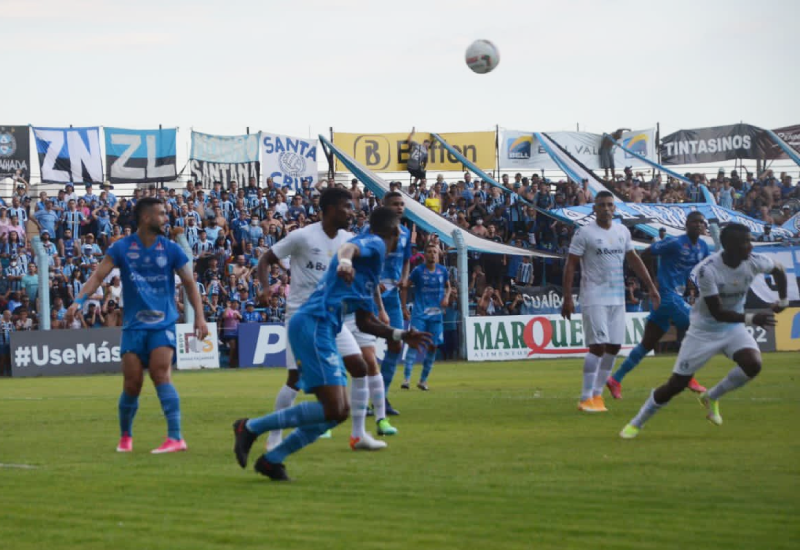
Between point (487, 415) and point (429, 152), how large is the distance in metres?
29.2

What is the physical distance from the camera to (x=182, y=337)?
28359 millimetres

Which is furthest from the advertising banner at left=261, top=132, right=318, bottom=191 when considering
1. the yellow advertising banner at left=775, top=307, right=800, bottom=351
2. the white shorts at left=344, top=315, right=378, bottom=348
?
the white shorts at left=344, top=315, right=378, bottom=348

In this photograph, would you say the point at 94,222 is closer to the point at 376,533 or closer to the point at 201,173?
the point at 201,173

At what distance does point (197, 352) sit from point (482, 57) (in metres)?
9.97

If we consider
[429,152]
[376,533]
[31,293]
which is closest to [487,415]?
[376,533]

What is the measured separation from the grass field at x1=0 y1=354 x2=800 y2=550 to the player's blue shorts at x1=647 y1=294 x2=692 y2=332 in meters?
1.52

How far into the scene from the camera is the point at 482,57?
28031 mm

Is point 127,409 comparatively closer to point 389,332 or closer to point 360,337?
point 360,337

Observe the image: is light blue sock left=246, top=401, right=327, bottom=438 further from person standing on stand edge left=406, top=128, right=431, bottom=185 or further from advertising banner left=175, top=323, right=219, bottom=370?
person standing on stand edge left=406, top=128, right=431, bottom=185

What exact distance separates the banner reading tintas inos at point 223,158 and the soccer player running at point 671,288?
2377 cm

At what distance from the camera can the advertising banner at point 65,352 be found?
89.9 feet

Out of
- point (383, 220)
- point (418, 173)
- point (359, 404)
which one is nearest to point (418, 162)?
point (418, 173)

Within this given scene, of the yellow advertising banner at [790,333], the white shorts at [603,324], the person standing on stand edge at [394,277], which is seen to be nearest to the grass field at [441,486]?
the person standing on stand edge at [394,277]

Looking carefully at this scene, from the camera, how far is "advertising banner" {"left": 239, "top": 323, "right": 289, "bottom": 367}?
28609 mm
